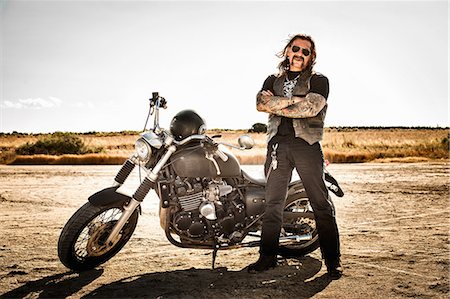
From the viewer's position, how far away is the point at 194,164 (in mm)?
4664

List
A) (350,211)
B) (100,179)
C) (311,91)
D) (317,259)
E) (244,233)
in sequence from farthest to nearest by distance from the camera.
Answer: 1. (100,179)
2. (350,211)
3. (317,259)
4. (244,233)
5. (311,91)

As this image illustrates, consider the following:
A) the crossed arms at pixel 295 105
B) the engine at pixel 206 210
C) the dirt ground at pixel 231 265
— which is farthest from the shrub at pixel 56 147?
the crossed arms at pixel 295 105

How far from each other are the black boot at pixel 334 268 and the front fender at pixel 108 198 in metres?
2.02

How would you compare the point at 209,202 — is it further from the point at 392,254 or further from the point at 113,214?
the point at 392,254

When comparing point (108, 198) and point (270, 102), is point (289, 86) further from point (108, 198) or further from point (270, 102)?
point (108, 198)

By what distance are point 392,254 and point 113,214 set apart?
3.09 meters

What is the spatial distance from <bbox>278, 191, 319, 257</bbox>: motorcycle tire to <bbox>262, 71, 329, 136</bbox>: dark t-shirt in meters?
0.85

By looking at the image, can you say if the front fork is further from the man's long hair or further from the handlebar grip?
the man's long hair

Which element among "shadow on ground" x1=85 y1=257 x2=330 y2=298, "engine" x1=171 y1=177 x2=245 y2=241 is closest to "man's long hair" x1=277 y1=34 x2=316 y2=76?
"engine" x1=171 y1=177 x2=245 y2=241

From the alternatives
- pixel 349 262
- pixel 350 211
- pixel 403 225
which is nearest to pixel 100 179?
pixel 350 211

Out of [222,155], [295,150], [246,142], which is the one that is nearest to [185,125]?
[222,155]

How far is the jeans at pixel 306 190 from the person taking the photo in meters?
4.78

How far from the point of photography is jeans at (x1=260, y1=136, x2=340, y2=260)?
188 inches

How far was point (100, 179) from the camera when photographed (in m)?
13.9
